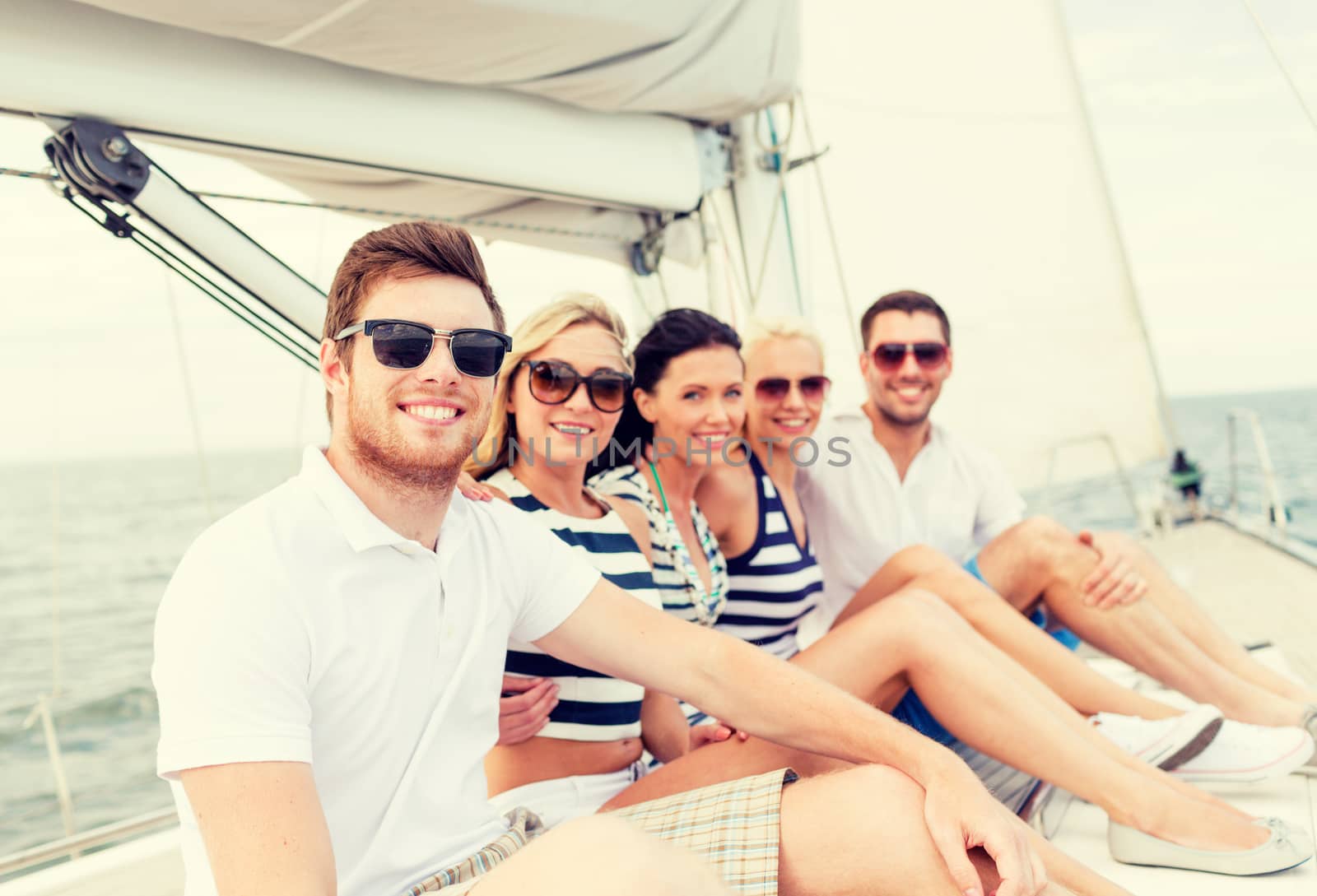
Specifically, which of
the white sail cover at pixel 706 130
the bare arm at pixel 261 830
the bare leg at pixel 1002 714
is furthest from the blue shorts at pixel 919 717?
the white sail cover at pixel 706 130

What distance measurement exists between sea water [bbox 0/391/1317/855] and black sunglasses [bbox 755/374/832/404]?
147cm

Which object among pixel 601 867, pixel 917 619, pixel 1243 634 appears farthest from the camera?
pixel 1243 634

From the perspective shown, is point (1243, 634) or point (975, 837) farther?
point (1243, 634)

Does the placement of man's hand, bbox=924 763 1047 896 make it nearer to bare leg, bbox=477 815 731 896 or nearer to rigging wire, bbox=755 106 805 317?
bare leg, bbox=477 815 731 896

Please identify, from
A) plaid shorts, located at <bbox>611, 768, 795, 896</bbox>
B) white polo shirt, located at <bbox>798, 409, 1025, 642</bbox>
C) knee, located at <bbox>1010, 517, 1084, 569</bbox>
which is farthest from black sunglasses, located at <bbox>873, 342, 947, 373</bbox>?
plaid shorts, located at <bbox>611, 768, 795, 896</bbox>

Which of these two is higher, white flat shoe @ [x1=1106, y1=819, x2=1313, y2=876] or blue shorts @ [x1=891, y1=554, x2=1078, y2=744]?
blue shorts @ [x1=891, y1=554, x2=1078, y2=744]

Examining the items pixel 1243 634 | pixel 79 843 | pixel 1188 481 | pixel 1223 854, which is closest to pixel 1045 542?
pixel 1223 854

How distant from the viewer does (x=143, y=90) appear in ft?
6.10

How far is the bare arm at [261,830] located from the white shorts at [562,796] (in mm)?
679

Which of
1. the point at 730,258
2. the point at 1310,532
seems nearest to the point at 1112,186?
the point at 730,258

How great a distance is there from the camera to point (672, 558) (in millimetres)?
2076

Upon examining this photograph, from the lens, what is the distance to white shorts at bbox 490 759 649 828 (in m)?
1.62

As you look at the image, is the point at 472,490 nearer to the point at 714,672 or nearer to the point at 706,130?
the point at 714,672

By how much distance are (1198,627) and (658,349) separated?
1468 millimetres
